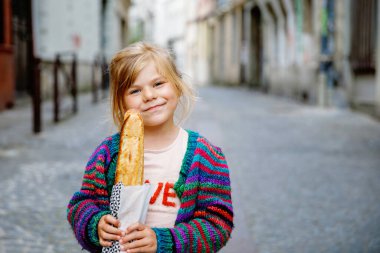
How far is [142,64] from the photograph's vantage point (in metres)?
1.76

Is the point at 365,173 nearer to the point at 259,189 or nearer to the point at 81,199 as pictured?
the point at 259,189

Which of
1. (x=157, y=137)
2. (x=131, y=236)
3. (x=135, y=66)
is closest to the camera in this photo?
(x=131, y=236)

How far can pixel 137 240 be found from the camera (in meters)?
1.60

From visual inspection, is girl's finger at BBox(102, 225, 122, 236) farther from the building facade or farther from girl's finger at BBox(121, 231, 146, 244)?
the building facade

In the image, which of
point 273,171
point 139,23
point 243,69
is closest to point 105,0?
point 243,69

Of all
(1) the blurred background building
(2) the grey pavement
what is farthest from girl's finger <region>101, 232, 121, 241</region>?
(1) the blurred background building

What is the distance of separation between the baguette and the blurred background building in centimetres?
268

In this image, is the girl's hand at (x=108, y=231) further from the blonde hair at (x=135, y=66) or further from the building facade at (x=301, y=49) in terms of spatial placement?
the building facade at (x=301, y=49)

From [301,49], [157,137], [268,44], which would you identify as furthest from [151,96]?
[268,44]

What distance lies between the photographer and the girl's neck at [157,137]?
1.85 metres

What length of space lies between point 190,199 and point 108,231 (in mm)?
270

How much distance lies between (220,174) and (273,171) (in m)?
3.88

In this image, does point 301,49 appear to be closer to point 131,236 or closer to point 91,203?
point 91,203

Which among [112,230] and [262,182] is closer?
[112,230]
